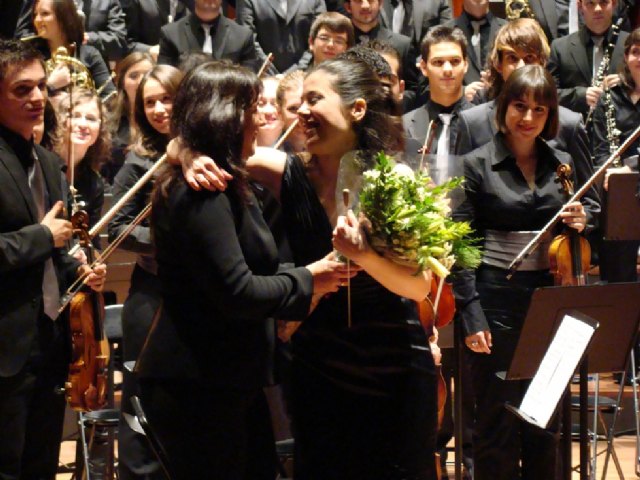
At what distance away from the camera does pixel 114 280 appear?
5.71m

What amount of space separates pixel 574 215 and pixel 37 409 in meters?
2.02

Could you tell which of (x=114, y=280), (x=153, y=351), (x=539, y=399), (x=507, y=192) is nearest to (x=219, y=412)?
(x=153, y=351)

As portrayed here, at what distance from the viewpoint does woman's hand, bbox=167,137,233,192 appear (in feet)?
8.30

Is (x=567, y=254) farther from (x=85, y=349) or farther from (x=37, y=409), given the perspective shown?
(x=37, y=409)

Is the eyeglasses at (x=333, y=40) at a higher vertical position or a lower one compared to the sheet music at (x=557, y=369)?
higher

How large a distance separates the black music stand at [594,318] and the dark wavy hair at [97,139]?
2.01m

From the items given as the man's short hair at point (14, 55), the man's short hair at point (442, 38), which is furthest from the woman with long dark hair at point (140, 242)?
the man's short hair at point (442, 38)

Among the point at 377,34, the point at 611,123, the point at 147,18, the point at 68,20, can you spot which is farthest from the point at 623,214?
the point at 147,18

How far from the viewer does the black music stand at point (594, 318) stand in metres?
3.36

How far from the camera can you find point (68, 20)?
6.10 meters

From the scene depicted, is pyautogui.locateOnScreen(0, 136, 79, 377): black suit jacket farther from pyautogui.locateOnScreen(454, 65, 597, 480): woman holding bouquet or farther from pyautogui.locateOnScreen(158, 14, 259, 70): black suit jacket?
pyautogui.locateOnScreen(158, 14, 259, 70): black suit jacket

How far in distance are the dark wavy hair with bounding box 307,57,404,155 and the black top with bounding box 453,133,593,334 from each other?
113 cm

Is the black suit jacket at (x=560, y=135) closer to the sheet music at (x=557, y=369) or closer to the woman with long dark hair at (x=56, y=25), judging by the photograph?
Result: the sheet music at (x=557, y=369)

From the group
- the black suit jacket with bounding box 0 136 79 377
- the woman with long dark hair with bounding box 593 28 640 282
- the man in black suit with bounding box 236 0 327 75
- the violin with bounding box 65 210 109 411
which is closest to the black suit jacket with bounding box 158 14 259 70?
the man in black suit with bounding box 236 0 327 75
